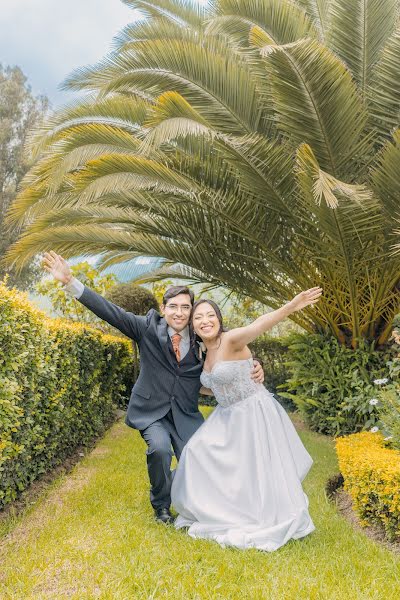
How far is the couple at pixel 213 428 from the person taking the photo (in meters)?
3.67

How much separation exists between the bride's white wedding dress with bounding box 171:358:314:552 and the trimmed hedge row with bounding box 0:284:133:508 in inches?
48.5

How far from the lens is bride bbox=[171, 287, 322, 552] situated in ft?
12.0

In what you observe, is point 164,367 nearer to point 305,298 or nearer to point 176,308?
point 176,308

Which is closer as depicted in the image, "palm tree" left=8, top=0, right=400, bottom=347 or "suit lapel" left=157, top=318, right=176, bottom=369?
"suit lapel" left=157, top=318, right=176, bottom=369

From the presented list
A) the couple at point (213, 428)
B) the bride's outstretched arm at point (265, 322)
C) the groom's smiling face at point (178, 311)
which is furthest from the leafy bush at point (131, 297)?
the bride's outstretched arm at point (265, 322)

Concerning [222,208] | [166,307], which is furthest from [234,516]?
[222,208]

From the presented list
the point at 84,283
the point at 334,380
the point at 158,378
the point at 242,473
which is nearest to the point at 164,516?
the point at 242,473

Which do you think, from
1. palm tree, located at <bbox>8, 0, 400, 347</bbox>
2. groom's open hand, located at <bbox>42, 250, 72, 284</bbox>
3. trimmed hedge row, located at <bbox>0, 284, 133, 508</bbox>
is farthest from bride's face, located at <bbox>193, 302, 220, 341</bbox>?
palm tree, located at <bbox>8, 0, 400, 347</bbox>

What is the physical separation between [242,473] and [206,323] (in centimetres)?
101

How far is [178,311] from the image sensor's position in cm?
415

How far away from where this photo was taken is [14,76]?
26734 mm

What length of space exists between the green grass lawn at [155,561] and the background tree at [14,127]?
21.8 metres

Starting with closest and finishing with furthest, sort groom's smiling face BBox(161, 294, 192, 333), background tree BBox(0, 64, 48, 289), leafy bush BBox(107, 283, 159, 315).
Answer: groom's smiling face BBox(161, 294, 192, 333) < leafy bush BBox(107, 283, 159, 315) < background tree BBox(0, 64, 48, 289)

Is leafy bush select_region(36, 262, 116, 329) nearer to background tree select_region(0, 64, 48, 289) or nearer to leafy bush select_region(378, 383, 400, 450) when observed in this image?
leafy bush select_region(378, 383, 400, 450)
